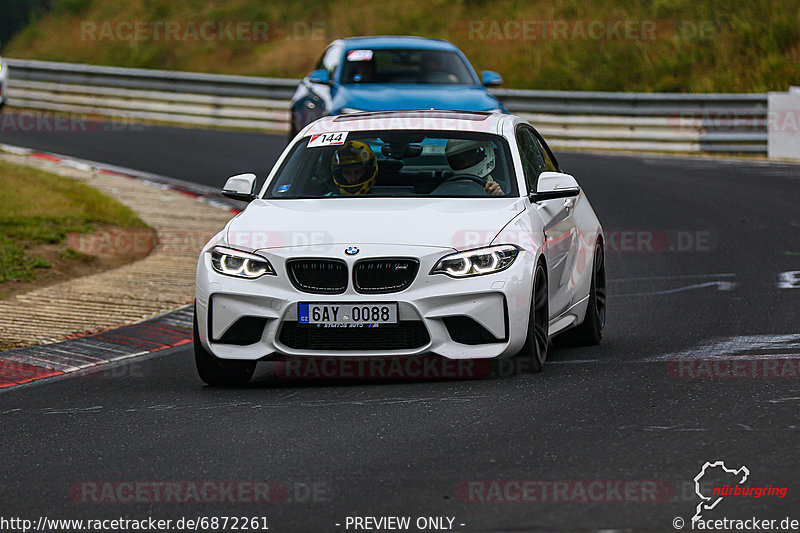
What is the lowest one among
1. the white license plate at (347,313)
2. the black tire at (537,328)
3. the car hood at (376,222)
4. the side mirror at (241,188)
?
the black tire at (537,328)

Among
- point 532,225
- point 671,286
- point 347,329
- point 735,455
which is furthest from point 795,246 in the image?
point 735,455

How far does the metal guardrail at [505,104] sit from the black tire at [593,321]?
13428mm

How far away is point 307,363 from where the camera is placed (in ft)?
27.9

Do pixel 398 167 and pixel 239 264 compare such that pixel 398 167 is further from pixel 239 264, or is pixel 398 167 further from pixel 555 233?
pixel 239 264

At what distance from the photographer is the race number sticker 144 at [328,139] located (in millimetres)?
8938

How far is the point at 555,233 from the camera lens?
8445 mm

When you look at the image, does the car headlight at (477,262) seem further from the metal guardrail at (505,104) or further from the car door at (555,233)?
the metal guardrail at (505,104)

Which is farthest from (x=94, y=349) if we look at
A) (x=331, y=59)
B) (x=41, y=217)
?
(x=331, y=59)

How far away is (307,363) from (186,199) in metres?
9.43

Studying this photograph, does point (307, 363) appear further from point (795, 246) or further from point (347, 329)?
point (795, 246)

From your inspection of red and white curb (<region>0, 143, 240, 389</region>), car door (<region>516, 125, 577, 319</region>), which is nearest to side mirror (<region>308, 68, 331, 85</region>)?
red and white curb (<region>0, 143, 240, 389</region>)

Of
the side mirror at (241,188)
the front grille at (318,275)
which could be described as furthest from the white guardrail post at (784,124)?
the front grille at (318,275)

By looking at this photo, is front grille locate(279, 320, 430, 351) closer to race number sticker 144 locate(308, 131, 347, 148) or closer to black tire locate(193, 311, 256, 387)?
black tire locate(193, 311, 256, 387)

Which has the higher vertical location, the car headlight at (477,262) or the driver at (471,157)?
the driver at (471,157)
